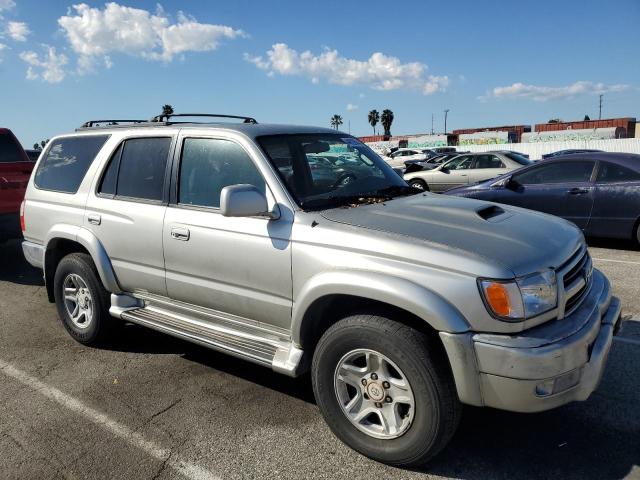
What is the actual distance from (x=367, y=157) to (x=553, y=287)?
78.0 inches

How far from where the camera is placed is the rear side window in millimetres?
4109

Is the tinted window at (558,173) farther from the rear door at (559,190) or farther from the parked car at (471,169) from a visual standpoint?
the parked car at (471,169)

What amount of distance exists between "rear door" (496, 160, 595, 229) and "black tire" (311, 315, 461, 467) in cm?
592

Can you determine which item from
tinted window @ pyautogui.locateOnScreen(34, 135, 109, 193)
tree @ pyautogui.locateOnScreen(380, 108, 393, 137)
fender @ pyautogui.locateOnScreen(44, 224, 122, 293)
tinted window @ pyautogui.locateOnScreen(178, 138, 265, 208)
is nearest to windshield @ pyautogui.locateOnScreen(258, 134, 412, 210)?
tinted window @ pyautogui.locateOnScreen(178, 138, 265, 208)

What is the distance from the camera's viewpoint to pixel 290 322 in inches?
129

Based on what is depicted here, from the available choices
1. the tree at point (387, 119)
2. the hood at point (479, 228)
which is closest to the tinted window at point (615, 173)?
the hood at point (479, 228)

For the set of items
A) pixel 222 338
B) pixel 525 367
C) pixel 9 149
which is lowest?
pixel 222 338

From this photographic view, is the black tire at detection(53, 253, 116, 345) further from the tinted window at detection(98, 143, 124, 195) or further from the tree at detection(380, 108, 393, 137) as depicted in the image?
the tree at detection(380, 108, 393, 137)

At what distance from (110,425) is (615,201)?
7473 millimetres

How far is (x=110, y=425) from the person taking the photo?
346 cm

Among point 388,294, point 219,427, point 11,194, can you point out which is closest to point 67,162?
point 219,427

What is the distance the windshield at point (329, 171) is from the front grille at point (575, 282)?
4.17ft

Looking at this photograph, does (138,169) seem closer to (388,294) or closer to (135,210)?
(135,210)

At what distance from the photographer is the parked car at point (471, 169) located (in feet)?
49.7
